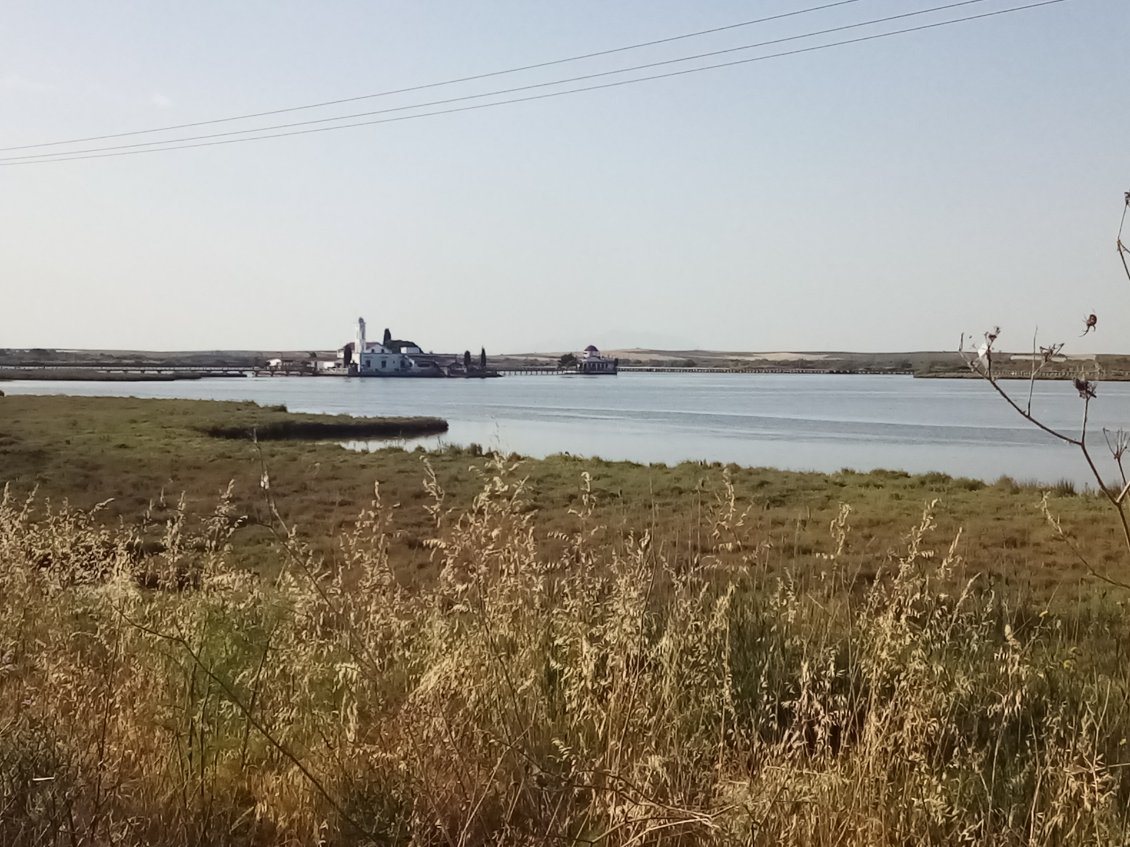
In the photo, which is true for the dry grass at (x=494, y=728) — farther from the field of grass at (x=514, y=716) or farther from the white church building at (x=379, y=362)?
the white church building at (x=379, y=362)

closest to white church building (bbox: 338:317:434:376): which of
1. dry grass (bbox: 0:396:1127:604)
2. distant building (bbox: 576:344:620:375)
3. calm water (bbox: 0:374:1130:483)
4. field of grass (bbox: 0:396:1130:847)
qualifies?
distant building (bbox: 576:344:620:375)

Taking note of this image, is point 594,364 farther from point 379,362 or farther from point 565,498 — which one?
point 565,498

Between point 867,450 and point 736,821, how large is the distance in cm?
3385

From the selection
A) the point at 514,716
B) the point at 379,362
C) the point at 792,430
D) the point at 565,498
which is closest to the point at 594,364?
the point at 379,362

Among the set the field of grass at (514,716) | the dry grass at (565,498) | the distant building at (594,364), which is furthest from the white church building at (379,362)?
the field of grass at (514,716)

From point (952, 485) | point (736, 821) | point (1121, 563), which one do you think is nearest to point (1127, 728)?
point (736, 821)

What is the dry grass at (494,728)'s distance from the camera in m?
2.76

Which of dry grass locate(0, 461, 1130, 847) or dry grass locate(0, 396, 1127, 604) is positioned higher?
dry grass locate(0, 461, 1130, 847)

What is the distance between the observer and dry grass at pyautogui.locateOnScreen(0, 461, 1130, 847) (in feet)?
9.04

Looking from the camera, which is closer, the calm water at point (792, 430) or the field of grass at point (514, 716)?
the field of grass at point (514, 716)

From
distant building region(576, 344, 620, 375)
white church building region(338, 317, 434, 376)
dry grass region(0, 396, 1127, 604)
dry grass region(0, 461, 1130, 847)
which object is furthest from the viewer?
distant building region(576, 344, 620, 375)

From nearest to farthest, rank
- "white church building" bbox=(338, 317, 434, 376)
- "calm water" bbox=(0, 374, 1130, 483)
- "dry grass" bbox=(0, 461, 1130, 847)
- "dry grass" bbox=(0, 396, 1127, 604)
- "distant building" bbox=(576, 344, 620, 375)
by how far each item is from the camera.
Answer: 1. "dry grass" bbox=(0, 461, 1130, 847)
2. "dry grass" bbox=(0, 396, 1127, 604)
3. "calm water" bbox=(0, 374, 1130, 483)
4. "white church building" bbox=(338, 317, 434, 376)
5. "distant building" bbox=(576, 344, 620, 375)

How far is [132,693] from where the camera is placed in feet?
12.4

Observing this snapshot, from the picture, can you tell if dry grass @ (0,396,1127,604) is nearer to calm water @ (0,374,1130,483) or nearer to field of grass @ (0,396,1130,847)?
calm water @ (0,374,1130,483)
